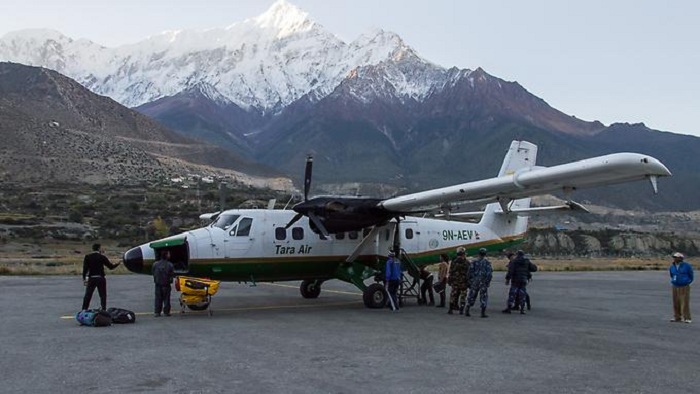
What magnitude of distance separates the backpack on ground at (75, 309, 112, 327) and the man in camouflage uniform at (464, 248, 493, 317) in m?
8.80

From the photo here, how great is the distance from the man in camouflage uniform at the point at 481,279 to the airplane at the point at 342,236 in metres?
1.73

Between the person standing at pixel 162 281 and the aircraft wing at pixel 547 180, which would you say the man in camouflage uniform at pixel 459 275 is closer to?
the aircraft wing at pixel 547 180

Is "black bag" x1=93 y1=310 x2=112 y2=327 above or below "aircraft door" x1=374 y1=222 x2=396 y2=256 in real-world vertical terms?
below

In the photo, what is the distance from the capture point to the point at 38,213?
70250mm

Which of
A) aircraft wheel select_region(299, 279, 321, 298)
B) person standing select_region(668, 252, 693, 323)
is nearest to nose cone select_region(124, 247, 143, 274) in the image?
aircraft wheel select_region(299, 279, 321, 298)

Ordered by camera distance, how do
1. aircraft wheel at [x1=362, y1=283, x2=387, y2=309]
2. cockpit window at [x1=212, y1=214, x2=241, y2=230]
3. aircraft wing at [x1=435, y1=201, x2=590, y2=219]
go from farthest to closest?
aircraft wheel at [x1=362, y1=283, x2=387, y2=309], cockpit window at [x1=212, y1=214, x2=241, y2=230], aircraft wing at [x1=435, y1=201, x2=590, y2=219]

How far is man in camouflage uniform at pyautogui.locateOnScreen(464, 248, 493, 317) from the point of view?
17.3m

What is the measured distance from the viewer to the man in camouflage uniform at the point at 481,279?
1734 centimetres

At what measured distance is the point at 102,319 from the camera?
47.5ft

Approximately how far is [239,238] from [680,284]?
1158 cm

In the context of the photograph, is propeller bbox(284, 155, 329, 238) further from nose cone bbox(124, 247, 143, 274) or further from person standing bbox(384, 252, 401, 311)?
nose cone bbox(124, 247, 143, 274)

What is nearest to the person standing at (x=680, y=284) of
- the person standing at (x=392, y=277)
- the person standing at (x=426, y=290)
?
the person standing at (x=426, y=290)

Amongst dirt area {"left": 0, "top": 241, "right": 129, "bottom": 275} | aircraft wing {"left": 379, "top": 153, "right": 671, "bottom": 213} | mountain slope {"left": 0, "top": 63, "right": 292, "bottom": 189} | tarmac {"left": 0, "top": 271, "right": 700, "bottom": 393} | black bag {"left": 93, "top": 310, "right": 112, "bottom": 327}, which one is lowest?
tarmac {"left": 0, "top": 271, "right": 700, "bottom": 393}

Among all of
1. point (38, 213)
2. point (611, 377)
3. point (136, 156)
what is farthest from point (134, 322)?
point (136, 156)
